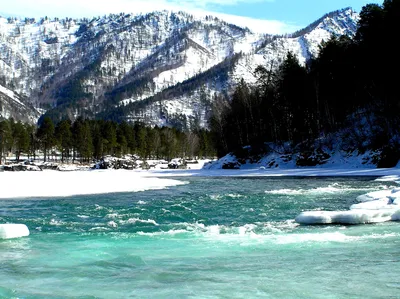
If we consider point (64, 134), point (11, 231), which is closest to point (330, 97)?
point (11, 231)

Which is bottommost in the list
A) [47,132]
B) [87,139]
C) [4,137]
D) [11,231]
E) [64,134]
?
[11,231]

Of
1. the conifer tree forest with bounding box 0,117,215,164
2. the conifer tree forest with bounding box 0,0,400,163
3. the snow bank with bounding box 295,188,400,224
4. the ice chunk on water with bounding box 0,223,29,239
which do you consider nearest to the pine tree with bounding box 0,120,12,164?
the conifer tree forest with bounding box 0,117,215,164

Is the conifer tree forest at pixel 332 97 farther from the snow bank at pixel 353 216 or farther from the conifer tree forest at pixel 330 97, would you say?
the snow bank at pixel 353 216

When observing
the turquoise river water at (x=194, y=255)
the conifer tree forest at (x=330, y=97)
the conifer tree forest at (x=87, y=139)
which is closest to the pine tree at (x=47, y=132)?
the conifer tree forest at (x=87, y=139)

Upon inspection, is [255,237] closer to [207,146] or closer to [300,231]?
[300,231]

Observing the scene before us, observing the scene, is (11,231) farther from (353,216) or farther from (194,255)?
(353,216)

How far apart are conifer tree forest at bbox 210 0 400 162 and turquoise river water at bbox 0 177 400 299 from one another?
37.3 metres

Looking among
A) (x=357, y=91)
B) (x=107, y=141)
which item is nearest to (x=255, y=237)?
(x=357, y=91)

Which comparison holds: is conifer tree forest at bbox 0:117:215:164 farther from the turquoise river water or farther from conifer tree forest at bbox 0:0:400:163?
the turquoise river water

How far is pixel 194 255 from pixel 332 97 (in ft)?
184

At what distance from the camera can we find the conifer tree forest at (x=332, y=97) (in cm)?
5175

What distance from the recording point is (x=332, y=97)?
63.1 metres

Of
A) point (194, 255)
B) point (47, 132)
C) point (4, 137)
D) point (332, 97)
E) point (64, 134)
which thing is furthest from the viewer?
point (64, 134)

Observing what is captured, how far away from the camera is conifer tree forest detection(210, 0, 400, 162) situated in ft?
170
